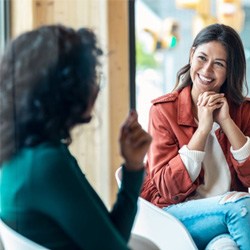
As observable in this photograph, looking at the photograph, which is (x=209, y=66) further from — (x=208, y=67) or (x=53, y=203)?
(x=53, y=203)

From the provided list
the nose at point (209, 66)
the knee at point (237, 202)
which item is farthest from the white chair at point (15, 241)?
the nose at point (209, 66)

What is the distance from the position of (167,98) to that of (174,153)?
0.12 m

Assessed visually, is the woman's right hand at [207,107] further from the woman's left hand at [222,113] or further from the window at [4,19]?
the window at [4,19]

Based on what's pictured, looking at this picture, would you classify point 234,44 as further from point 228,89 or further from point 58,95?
point 58,95

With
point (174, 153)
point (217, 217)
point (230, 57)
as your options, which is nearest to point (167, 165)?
point (174, 153)

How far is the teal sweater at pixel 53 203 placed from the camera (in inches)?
24.3

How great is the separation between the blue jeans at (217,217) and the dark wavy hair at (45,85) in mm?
417

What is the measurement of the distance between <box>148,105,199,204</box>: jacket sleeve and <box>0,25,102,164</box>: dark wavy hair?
1.15 feet

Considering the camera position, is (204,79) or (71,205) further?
(204,79)

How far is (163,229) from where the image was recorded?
990mm

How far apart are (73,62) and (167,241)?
0.47 meters

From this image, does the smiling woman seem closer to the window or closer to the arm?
the arm

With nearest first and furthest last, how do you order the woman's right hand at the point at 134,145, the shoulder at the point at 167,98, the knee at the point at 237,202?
the woman's right hand at the point at 134,145, the knee at the point at 237,202, the shoulder at the point at 167,98

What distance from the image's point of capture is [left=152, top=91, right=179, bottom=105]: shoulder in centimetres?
106
